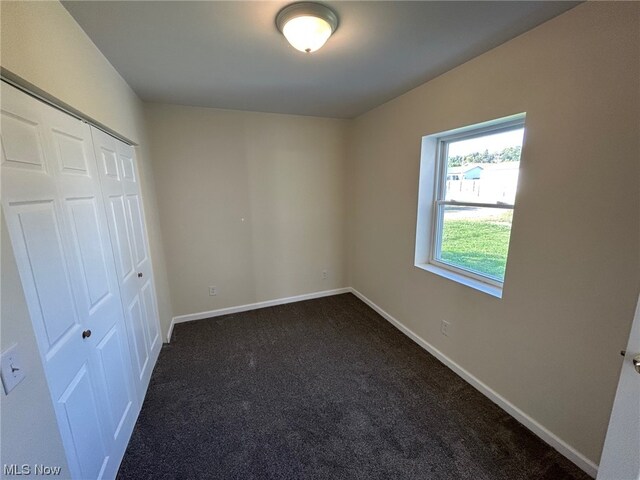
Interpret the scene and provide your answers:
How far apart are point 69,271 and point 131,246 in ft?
2.85

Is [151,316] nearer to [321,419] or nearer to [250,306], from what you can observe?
[250,306]

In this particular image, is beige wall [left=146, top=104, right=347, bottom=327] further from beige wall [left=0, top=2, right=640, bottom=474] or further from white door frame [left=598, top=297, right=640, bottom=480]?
A: white door frame [left=598, top=297, right=640, bottom=480]

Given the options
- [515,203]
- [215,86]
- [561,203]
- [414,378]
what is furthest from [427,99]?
[414,378]

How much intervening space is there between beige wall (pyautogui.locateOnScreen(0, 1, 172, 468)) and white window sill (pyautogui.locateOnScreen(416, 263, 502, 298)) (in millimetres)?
2407

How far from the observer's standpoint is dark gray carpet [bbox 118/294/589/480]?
1.46m

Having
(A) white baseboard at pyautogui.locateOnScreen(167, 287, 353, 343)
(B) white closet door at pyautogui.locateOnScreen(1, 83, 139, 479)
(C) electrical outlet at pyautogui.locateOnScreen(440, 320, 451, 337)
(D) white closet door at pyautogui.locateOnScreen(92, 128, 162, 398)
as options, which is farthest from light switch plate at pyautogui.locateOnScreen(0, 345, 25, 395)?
(C) electrical outlet at pyautogui.locateOnScreen(440, 320, 451, 337)

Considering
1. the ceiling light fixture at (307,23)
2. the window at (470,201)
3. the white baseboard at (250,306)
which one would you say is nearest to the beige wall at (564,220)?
the window at (470,201)

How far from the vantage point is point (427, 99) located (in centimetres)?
221

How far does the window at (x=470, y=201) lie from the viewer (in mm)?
1823

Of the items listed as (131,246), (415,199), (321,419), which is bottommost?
(321,419)

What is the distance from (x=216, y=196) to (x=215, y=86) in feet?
3.82

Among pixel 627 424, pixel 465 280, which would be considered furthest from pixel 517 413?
pixel 627 424

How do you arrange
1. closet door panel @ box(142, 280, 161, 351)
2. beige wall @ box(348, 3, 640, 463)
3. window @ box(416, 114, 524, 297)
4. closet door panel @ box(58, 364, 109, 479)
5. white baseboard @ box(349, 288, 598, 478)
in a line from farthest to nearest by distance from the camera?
closet door panel @ box(142, 280, 161, 351)
window @ box(416, 114, 524, 297)
white baseboard @ box(349, 288, 598, 478)
beige wall @ box(348, 3, 640, 463)
closet door panel @ box(58, 364, 109, 479)

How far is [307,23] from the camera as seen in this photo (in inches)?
50.9
